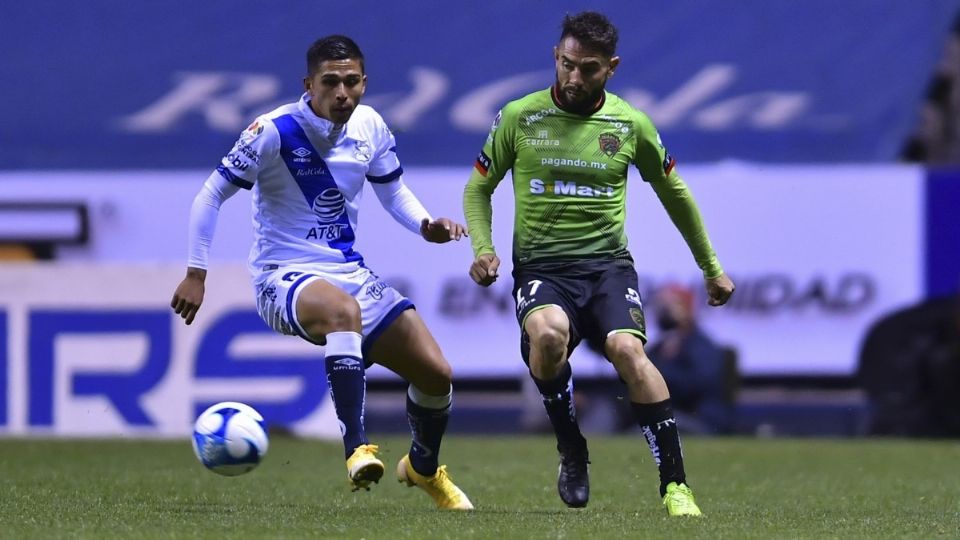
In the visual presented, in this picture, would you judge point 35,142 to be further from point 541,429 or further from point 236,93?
point 541,429

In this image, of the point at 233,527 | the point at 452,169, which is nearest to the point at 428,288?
the point at 452,169

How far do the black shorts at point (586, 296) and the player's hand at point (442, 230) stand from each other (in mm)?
361

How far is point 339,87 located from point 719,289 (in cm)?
181

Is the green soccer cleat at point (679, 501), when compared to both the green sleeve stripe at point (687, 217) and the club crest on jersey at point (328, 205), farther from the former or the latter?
the club crest on jersey at point (328, 205)

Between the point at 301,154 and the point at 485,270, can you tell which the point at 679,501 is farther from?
the point at 301,154

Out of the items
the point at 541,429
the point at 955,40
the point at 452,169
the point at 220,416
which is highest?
the point at 955,40

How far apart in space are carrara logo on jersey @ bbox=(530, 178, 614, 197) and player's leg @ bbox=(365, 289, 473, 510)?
0.74m

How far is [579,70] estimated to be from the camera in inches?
285

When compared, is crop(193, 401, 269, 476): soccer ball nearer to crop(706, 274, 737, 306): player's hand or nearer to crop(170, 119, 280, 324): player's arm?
crop(170, 119, 280, 324): player's arm

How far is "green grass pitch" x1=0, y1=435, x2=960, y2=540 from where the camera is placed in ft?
20.6

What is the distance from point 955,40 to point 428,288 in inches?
216

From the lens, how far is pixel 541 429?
15461 millimetres

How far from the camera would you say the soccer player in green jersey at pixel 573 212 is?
23.7ft

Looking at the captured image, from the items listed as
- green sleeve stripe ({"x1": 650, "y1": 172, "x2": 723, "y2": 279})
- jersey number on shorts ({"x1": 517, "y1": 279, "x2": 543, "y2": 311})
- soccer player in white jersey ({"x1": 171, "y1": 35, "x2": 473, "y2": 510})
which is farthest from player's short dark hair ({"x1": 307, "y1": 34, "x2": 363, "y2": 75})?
green sleeve stripe ({"x1": 650, "y1": 172, "x2": 723, "y2": 279})
